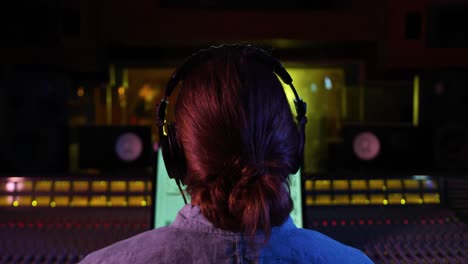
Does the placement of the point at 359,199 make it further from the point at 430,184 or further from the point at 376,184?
the point at 430,184

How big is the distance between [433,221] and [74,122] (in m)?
2.15

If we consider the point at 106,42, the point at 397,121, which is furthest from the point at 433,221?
the point at 106,42

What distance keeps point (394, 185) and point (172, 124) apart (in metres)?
0.77

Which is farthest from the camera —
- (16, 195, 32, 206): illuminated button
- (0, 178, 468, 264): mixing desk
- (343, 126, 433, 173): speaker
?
(343, 126, 433, 173): speaker

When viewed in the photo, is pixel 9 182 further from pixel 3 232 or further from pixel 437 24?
pixel 437 24

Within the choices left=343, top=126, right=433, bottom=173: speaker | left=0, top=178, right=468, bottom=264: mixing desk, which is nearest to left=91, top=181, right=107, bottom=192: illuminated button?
left=0, top=178, right=468, bottom=264: mixing desk

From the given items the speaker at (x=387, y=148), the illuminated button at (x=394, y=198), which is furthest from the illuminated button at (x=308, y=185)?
the speaker at (x=387, y=148)

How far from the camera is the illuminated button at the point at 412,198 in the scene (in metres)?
1.24

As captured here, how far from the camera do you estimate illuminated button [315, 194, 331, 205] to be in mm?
1213

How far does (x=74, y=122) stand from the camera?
2.73 meters

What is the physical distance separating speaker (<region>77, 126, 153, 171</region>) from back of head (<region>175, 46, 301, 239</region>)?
5.51ft

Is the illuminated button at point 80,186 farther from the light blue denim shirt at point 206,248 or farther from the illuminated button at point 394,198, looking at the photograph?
the illuminated button at point 394,198

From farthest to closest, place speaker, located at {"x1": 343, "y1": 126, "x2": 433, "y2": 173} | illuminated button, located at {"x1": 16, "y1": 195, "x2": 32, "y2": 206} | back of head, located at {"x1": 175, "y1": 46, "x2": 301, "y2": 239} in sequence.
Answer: speaker, located at {"x1": 343, "y1": 126, "x2": 433, "y2": 173}, illuminated button, located at {"x1": 16, "y1": 195, "x2": 32, "y2": 206}, back of head, located at {"x1": 175, "y1": 46, "x2": 301, "y2": 239}

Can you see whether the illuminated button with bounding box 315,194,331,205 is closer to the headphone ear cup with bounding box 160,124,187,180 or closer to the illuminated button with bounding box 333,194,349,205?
the illuminated button with bounding box 333,194,349,205
